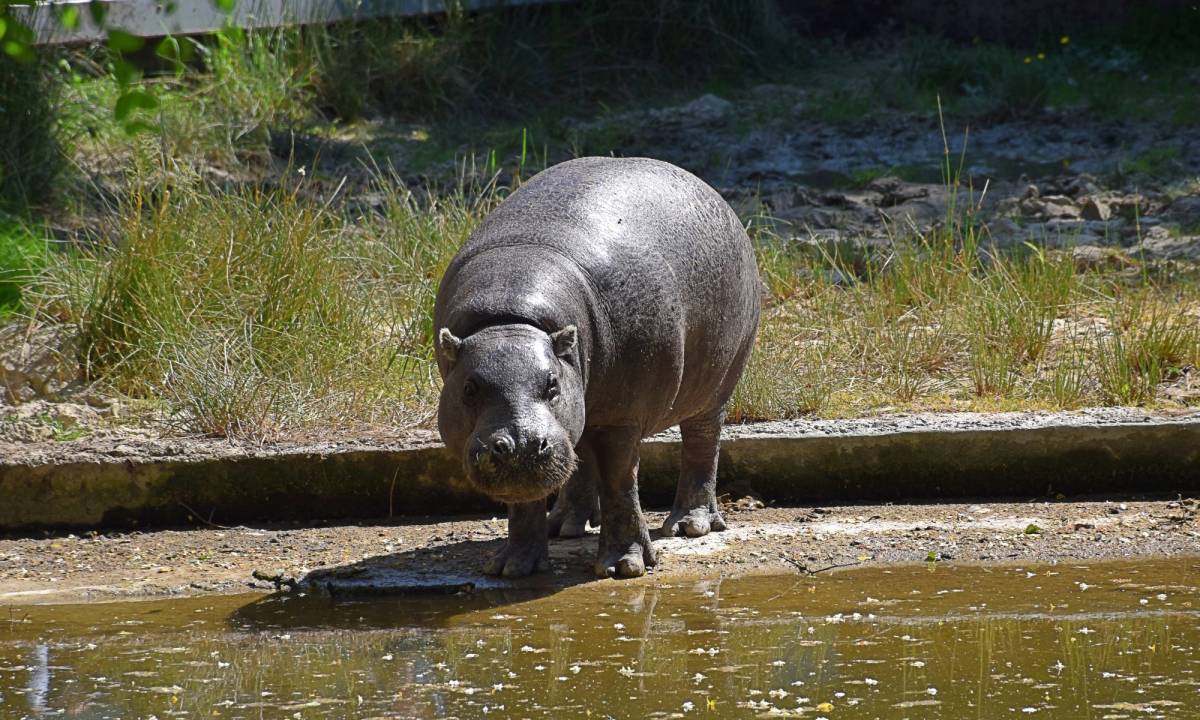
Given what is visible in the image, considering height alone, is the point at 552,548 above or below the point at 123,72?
below

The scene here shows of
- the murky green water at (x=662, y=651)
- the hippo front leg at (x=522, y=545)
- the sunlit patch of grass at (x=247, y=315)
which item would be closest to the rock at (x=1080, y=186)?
the sunlit patch of grass at (x=247, y=315)

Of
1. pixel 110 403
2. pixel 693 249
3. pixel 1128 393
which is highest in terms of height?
pixel 693 249

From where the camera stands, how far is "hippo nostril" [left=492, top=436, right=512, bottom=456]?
4.12 metres

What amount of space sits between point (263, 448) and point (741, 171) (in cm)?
543

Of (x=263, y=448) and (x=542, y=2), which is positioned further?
(x=542, y=2)

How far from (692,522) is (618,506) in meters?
0.55

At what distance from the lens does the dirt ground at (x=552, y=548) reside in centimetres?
495

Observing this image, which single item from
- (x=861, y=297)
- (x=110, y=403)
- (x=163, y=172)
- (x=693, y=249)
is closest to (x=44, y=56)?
(x=163, y=172)

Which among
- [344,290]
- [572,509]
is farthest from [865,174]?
[572,509]

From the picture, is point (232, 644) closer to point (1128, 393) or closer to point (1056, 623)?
point (1056, 623)

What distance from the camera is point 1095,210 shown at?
29.3ft

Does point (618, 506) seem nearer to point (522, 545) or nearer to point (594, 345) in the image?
point (522, 545)

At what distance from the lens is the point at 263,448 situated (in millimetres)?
5816

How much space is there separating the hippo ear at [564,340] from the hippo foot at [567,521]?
4.13ft
